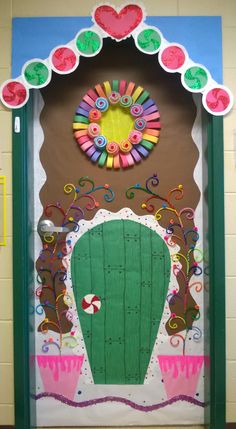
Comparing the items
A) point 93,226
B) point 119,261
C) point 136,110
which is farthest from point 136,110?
point 119,261

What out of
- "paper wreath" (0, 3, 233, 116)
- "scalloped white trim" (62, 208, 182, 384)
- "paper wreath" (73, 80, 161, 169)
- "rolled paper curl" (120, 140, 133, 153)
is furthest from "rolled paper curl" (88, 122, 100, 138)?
"scalloped white trim" (62, 208, 182, 384)

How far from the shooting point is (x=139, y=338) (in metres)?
1.82

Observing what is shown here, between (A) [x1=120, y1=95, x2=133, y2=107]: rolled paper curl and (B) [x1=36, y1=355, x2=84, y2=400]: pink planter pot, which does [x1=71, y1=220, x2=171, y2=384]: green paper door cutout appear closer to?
(B) [x1=36, y1=355, x2=84, y2=400]: pink planter pot

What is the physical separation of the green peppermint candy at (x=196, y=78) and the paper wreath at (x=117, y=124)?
0.20 m

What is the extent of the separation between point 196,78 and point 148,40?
0.26m

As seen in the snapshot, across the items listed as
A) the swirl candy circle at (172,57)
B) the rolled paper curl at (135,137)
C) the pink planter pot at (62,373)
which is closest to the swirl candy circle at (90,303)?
the pink planter pot at (62,373)

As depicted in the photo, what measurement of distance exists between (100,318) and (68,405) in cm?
44

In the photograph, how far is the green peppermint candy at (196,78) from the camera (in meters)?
1.66

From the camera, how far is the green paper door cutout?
71.4 inches

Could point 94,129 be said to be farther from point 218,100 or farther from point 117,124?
point 218,100

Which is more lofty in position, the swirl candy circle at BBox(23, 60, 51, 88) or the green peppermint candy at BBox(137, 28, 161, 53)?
the green peppermint candy at BBox(137, 28, 161, 53)

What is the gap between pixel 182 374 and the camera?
1.81m

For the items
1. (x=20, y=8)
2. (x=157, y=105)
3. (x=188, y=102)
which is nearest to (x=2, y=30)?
(x=20, y=8)

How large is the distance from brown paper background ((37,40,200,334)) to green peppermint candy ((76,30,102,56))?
0.15 meters
